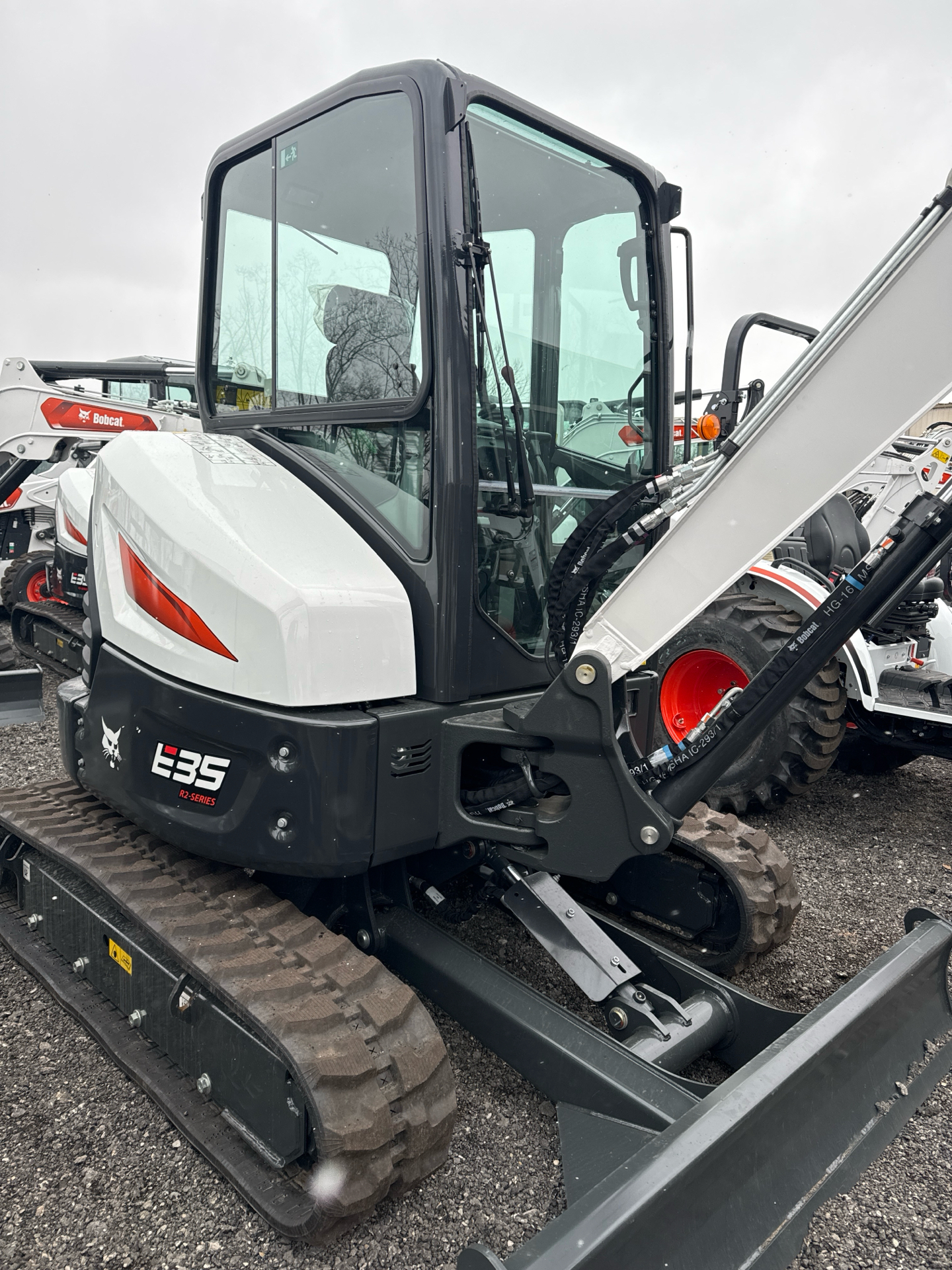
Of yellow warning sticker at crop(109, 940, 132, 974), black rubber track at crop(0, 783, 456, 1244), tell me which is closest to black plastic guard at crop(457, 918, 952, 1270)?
black rubber track at crop(0, 783, 456, 1244)

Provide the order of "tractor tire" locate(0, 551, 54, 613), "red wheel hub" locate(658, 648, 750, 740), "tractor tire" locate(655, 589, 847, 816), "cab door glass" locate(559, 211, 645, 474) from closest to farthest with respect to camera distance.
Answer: "cab door glass" locate(559, 211, 645, 474)
"tractor tire" locate(655, 589, 847, 816)
"red wheel hub" locate(658, 648, 750, 740)
"tractor tire" locate(0, 551, 54, 613)

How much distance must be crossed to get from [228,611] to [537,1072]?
4.47ft

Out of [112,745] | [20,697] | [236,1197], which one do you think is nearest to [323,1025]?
[236,1197]

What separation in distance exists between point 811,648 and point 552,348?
3.67ft

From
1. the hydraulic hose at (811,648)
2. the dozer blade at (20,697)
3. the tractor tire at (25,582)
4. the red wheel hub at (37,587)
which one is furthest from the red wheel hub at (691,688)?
the red wheel hub at (37,587)

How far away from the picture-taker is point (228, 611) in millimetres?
2227

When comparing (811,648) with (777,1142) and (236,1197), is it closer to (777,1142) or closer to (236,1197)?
(777,1142)

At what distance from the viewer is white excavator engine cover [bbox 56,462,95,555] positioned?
739cm

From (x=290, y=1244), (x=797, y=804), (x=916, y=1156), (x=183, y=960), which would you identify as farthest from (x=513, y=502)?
(x=797, y=804)

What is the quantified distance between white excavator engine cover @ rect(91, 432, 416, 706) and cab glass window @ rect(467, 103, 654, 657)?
0.33m

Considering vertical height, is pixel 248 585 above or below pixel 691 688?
above

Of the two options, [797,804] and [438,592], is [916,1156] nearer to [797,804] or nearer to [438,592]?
[438,592]

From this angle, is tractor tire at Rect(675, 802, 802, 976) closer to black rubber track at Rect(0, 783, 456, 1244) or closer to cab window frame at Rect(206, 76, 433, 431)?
black rubber track at Rect(0, 783, 456, 1244)

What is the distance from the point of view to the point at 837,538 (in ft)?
16.3
